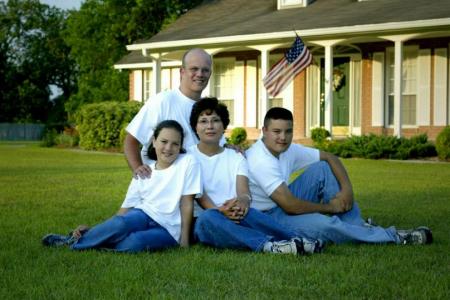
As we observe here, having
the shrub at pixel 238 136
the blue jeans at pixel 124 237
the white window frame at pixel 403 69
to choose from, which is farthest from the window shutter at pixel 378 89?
the blue jeans at pixel 124 237

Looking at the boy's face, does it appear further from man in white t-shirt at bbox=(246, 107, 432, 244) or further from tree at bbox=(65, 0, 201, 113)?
tree at bbox=(65, 0, 201, 113)

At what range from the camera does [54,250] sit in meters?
5.76

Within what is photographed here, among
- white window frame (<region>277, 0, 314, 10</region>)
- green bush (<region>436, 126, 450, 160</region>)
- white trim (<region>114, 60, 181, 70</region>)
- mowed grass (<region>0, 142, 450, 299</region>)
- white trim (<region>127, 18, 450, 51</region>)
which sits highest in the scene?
white window frame (<region>277, 0, 314, 10</region>)

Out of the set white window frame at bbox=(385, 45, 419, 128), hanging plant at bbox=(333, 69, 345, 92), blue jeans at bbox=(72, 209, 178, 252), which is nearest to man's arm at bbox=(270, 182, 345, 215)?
blue jeans at bbox=(72, 209, 178, 252)

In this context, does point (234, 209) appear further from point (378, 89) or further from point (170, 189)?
point (378, 89)

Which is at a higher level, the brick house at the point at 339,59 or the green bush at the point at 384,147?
the brick house at the point at 339,59

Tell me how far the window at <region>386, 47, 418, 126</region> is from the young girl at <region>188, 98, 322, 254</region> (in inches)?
572

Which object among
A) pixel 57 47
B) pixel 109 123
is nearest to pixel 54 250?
pixel 109 123

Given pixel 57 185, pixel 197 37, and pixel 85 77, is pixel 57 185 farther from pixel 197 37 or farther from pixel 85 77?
pixel 85 77

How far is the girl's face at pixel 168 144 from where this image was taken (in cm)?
588

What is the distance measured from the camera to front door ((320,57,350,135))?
2122cm

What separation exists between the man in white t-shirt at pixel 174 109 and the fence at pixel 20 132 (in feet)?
137

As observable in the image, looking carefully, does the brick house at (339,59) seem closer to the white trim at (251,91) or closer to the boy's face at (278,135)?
the white trim at (251,91)

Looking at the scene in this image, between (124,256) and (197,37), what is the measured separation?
16469 mm
